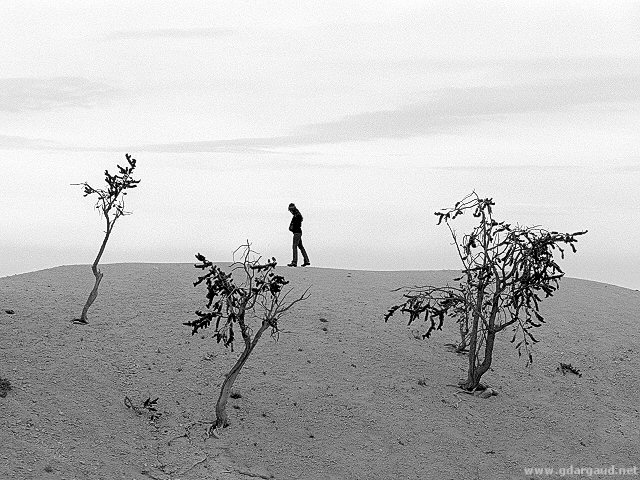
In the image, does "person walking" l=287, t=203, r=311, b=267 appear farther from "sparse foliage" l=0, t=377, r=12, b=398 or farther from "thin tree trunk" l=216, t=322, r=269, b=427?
"sparse foliage" l=0, t=377, r=12, b=398

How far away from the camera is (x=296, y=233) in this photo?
30.7m

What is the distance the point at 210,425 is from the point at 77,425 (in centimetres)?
284

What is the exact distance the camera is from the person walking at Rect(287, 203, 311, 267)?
30.1m

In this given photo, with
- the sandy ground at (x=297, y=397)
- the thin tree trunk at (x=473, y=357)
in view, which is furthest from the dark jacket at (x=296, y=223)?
the thin tree trunk at (x=473, y=357)

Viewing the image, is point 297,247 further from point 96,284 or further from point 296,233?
point 96,284

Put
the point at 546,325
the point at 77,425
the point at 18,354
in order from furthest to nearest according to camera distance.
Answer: the point at 546,325 < the point at 18,354 < the point at 77,425

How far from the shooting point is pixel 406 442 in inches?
759

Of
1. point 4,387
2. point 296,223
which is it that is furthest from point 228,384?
point 296,223

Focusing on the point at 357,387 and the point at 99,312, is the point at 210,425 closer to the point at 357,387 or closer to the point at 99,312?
the point at 357,387

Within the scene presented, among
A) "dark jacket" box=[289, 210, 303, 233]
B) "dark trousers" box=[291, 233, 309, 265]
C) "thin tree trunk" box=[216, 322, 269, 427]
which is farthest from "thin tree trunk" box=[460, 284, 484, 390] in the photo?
"dark trousers" box=[291, 233, 309, 265]

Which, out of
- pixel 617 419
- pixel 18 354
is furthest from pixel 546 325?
pixel 18 354

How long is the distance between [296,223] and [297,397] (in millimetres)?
10931

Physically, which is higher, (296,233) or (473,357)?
(296,233)

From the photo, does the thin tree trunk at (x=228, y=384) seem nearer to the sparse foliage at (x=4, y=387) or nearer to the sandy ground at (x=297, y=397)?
the sandy ground at (x=297, y=397)
